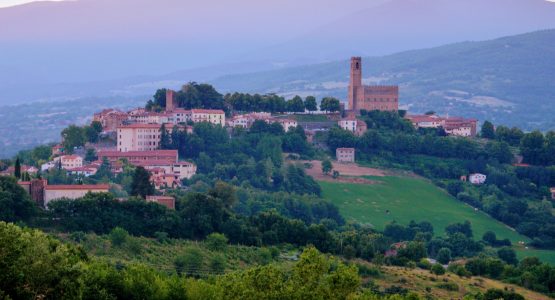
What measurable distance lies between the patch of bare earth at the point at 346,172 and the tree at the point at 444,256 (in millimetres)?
14456

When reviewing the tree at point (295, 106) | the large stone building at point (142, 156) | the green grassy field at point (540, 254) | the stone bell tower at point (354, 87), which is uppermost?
the stone bell tower at point (354, 87)

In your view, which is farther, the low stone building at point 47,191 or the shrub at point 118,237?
the low stone building at point 47,191

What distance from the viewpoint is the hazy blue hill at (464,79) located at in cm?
15125

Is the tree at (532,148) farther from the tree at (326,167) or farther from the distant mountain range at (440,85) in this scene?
the distant mountain range at (440,85)

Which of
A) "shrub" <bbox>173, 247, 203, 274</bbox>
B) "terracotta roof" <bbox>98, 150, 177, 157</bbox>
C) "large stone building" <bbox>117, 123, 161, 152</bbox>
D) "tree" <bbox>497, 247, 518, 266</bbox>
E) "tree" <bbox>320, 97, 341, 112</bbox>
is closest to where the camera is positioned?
"shrub" <bbox>173, 247, 203, 274</bbox>

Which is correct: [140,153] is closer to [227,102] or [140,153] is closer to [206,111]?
[206,111]

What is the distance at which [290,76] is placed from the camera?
18712cm

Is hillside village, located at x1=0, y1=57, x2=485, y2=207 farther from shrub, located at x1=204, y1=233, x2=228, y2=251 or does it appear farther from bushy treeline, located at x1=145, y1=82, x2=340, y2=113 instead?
shrub, located at x1=204, y1=233, x2=228, y2=251

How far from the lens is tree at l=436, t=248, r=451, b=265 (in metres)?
50.3

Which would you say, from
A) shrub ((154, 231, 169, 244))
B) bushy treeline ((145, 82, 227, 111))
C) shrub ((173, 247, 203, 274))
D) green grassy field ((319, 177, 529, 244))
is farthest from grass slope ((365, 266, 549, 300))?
bushy treeline ((145, 82, 227, 111))

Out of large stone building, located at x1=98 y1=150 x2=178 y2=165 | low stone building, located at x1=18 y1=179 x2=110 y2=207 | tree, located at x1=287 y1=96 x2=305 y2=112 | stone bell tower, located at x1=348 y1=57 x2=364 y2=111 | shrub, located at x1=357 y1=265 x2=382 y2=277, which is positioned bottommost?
shrub, located at x1=357 y1=265 x2=382 y2=277

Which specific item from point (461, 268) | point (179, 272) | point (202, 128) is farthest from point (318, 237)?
point (202, 128)

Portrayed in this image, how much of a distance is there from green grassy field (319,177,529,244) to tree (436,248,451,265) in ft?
22.1

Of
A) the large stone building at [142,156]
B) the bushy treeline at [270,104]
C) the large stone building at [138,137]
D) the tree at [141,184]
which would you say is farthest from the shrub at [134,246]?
the bushy treeline at [270,104]
